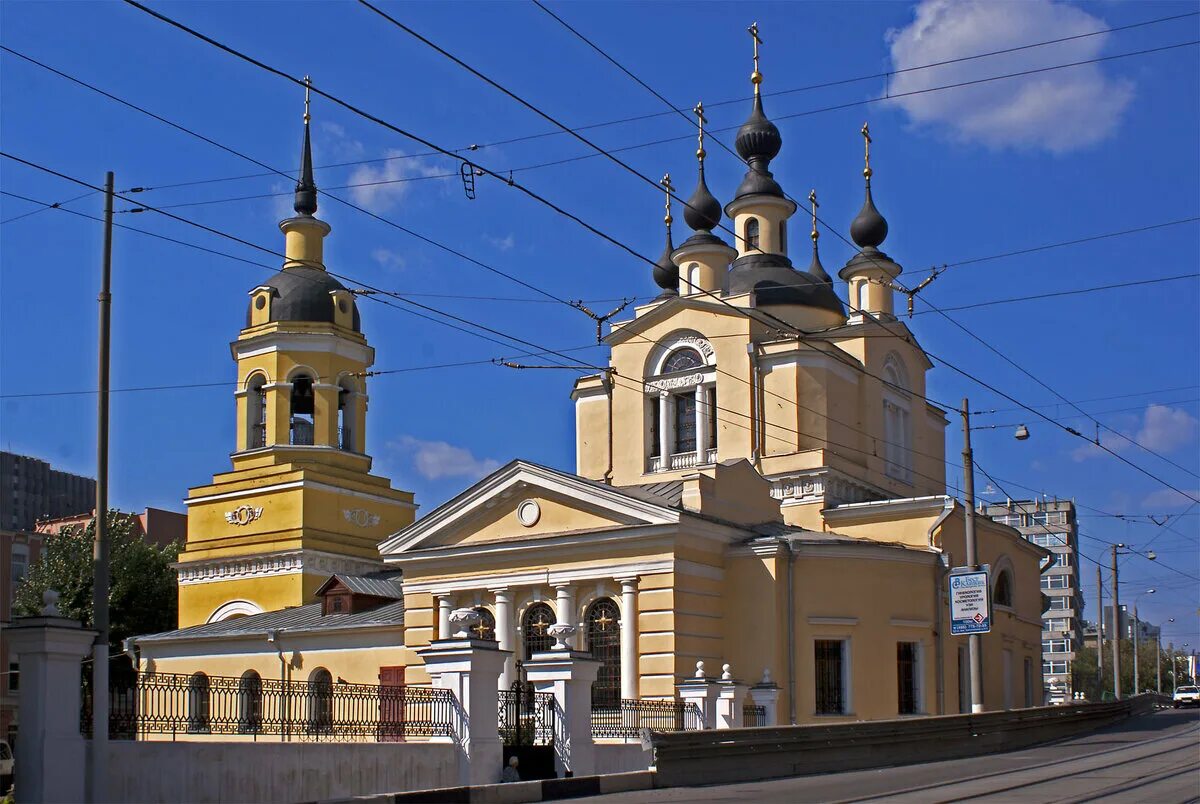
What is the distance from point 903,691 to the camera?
104 ft

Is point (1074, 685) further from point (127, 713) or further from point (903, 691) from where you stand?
point (127, 713)

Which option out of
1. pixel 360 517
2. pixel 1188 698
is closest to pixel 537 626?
pixel 360 517

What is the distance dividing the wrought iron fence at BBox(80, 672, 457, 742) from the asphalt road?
2.68 metres

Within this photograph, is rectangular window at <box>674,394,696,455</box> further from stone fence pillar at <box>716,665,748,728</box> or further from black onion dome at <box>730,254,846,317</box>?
stone fence pillar at <box>716,665,748,728</box>

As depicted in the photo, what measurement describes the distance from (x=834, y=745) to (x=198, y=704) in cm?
1026

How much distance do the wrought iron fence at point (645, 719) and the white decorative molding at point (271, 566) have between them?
15.2 m

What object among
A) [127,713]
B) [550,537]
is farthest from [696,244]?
[127,713]

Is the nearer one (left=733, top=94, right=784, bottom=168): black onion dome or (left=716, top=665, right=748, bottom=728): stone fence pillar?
(left=716, top=665, right=748, bottom=728): stone fence pillar

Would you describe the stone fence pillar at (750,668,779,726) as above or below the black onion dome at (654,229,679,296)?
below

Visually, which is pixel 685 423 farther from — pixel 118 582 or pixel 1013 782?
pixel 118 582

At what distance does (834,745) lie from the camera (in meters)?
24.1

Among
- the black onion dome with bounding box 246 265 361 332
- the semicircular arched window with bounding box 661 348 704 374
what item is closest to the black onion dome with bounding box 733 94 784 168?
the semicircular arched window with bounding box 661 348 704 374

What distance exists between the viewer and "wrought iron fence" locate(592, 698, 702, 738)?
25.8 meters

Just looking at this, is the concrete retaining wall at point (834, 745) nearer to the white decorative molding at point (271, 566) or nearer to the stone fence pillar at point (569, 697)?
the stone fence pillar at point (569, 697)
